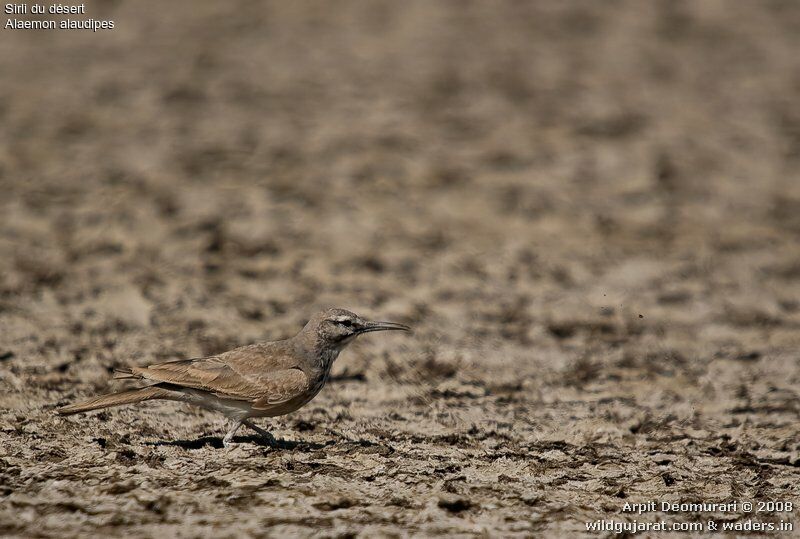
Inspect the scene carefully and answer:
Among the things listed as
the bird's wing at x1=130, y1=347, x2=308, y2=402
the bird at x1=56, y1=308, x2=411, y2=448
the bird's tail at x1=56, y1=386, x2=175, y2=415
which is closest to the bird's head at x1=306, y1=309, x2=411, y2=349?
the bird at x1=56, y1=308, x2=411, y2=448

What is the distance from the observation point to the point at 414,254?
9.80 m

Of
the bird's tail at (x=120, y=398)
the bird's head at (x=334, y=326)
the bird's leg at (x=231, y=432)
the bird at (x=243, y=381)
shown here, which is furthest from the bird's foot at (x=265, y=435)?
the bird's head at (x=334, y=326)

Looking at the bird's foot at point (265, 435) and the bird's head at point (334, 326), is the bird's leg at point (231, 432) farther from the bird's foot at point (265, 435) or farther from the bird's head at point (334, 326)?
the bird's head at point (334, 326)

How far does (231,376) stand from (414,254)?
4.36m

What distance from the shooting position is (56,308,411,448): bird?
18.2 feet

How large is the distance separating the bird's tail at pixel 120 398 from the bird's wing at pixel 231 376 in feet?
0.37

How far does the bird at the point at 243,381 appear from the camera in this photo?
5.54m

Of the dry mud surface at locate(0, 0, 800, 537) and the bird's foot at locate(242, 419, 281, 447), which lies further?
the bird's foot at locate(242, 419, 281, 447)

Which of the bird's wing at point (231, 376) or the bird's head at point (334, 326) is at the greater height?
the bird's head at point (334, 326)

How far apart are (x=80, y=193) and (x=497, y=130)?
5.23 metres

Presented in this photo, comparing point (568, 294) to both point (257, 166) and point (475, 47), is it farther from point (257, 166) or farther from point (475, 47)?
point (475, 47)

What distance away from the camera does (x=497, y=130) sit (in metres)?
12.5

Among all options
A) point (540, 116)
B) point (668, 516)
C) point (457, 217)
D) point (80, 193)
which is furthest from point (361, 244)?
point (668, 516)

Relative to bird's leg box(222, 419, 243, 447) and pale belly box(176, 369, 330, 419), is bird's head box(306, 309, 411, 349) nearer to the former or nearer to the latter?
pale belly box(176, 369, 330, 419)
